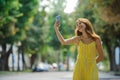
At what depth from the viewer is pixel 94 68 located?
5379 millimetres

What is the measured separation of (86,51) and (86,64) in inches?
6.3

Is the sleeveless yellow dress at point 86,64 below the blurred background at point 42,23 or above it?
below

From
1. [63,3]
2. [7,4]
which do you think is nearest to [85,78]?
[7,4]

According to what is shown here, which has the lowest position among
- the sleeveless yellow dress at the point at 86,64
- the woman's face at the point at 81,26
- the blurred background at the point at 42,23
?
the sleeveless yellow dress at the point at 86,64

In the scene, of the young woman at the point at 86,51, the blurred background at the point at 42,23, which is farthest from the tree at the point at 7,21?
the young woman at the point at 86,51

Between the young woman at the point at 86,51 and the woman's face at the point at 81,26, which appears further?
the woman's face at the point at 81,26

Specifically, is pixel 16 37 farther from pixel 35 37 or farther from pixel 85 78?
pixel 85 78

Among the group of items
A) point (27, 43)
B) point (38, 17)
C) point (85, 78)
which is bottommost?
point (85, 78)

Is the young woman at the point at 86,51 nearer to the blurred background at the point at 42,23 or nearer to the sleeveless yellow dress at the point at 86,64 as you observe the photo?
the sleeveless yellow dress at the point at 86,64

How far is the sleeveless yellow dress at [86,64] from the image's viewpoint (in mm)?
5332

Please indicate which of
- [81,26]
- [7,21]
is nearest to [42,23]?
[7,21]

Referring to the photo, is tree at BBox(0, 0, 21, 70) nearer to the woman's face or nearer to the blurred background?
the blurred background

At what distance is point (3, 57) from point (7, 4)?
72.2ft

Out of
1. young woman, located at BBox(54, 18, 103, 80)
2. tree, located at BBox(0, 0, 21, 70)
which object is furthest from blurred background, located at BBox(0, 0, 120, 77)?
young woman, located at BBox(54, 18, 103, 80)
